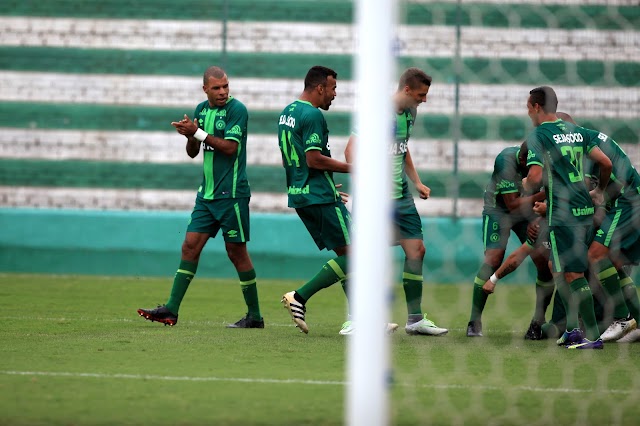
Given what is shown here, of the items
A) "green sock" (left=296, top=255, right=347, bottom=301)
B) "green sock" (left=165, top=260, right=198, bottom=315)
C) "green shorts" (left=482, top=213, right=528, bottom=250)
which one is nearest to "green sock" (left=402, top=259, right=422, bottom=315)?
"green sock" (left=296, top=255, right=347, bottom=301)

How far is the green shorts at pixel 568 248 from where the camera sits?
7.32 meters

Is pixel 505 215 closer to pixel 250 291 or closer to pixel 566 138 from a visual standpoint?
pixel 566 138

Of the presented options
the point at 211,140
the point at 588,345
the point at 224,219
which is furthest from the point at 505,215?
the point at 211,140

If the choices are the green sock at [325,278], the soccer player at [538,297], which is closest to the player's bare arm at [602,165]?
the soccer player at [538,297]

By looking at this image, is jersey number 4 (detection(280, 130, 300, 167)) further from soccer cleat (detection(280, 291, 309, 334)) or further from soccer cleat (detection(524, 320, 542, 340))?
soccer cleat (detection(524, 320, 542, 340))

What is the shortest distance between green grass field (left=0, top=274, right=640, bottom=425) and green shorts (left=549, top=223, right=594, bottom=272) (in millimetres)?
547

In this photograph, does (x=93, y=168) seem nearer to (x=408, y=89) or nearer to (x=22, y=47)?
(x=22, y=47)

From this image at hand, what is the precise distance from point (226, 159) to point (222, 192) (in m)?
0.26

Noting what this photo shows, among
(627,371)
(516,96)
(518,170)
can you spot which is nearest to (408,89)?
(518,170)

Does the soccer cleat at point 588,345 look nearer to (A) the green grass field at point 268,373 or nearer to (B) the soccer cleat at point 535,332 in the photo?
(A) the green grass field at point 268,373

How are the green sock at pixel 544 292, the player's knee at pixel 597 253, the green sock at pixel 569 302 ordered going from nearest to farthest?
the green sock at pixel 569 302 < the player's knee at pixel 597 253 < the green sock at pixel 544 292

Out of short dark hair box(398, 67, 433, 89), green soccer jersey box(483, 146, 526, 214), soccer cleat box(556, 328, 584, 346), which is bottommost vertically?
soccer cleat box(556, 328, 584, 346)

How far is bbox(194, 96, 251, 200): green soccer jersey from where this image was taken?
8531 mm

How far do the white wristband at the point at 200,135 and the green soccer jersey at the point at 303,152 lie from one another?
555 mm
